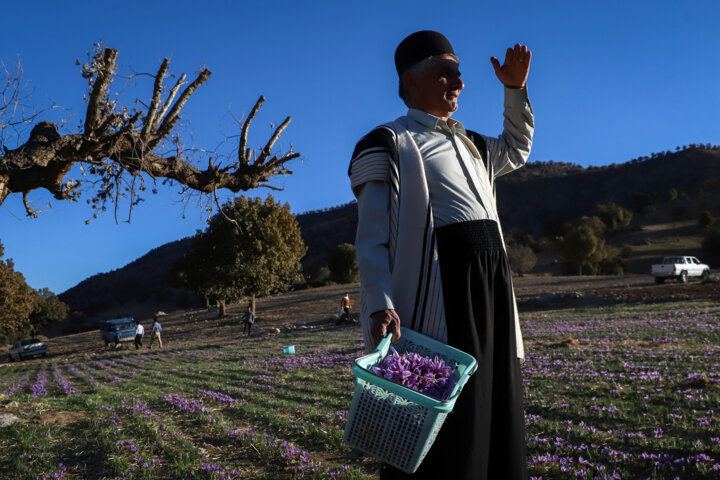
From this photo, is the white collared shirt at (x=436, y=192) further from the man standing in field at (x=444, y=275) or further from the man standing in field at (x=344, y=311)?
the man standing in field at (x=344, y=311)

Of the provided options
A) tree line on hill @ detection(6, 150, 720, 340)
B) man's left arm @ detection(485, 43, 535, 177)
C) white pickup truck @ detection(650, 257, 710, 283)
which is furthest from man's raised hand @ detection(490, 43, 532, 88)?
white pickup truck @ detection(650, 257, 710, 283)

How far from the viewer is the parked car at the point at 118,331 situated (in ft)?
103

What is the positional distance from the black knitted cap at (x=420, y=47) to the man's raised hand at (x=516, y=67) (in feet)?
1.44

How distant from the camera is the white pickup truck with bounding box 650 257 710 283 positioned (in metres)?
32.2

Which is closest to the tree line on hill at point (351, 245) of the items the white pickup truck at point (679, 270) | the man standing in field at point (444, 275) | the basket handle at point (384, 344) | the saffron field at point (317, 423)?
the white pickup truck at point (679, 270)

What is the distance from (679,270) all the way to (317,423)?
32.2 metres

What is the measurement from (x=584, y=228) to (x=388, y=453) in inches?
2287

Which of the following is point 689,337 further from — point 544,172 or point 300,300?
point 544,172

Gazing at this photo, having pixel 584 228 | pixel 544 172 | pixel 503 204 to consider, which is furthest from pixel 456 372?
pixel 544 172

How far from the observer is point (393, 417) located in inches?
84.4

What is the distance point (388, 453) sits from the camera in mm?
2162

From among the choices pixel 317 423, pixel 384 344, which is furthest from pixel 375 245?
pixel 317 423

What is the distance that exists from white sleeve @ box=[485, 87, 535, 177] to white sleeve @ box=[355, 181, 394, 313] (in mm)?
939

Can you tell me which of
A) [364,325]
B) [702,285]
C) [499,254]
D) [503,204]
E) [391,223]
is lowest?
[702,285]
